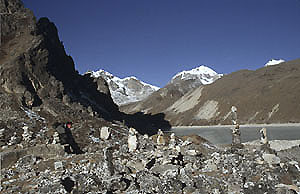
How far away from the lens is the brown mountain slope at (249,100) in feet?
331

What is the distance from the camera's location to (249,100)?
124 m

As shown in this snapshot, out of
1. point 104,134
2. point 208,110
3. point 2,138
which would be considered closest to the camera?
point 2,138

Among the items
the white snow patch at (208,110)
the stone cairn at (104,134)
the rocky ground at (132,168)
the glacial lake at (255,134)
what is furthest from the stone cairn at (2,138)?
the white snow patch at (208,110)

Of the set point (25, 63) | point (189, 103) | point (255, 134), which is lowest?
point (255, 134)

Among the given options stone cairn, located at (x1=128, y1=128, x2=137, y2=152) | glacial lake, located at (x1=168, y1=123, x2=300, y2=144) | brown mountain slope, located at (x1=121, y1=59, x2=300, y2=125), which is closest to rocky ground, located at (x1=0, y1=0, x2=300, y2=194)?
stone cairn, located at (x1=128, y1=128, x2=137, y2=152)

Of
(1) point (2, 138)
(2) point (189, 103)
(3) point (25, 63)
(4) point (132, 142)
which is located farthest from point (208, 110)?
(4) point (132, 142)

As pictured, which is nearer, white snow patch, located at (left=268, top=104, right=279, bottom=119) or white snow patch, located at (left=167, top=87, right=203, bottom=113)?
white snow patch, located at (left=268, top=104, right=279, bottom=119)

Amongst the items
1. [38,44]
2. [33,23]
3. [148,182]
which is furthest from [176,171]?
[33,23]

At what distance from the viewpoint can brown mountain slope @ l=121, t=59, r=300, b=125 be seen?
10094 cm

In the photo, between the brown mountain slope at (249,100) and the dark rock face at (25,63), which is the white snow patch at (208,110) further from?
the dark rock face at (25,63)

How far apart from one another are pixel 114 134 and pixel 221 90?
142 metres

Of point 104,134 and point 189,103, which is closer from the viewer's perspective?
point 104,134

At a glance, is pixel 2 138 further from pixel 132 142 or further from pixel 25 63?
pixel 25 63

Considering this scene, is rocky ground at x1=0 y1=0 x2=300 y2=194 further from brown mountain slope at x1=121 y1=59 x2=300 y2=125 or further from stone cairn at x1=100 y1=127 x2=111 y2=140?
brown mountain slope at x1=121 y1=59 x2=300 y2=125
